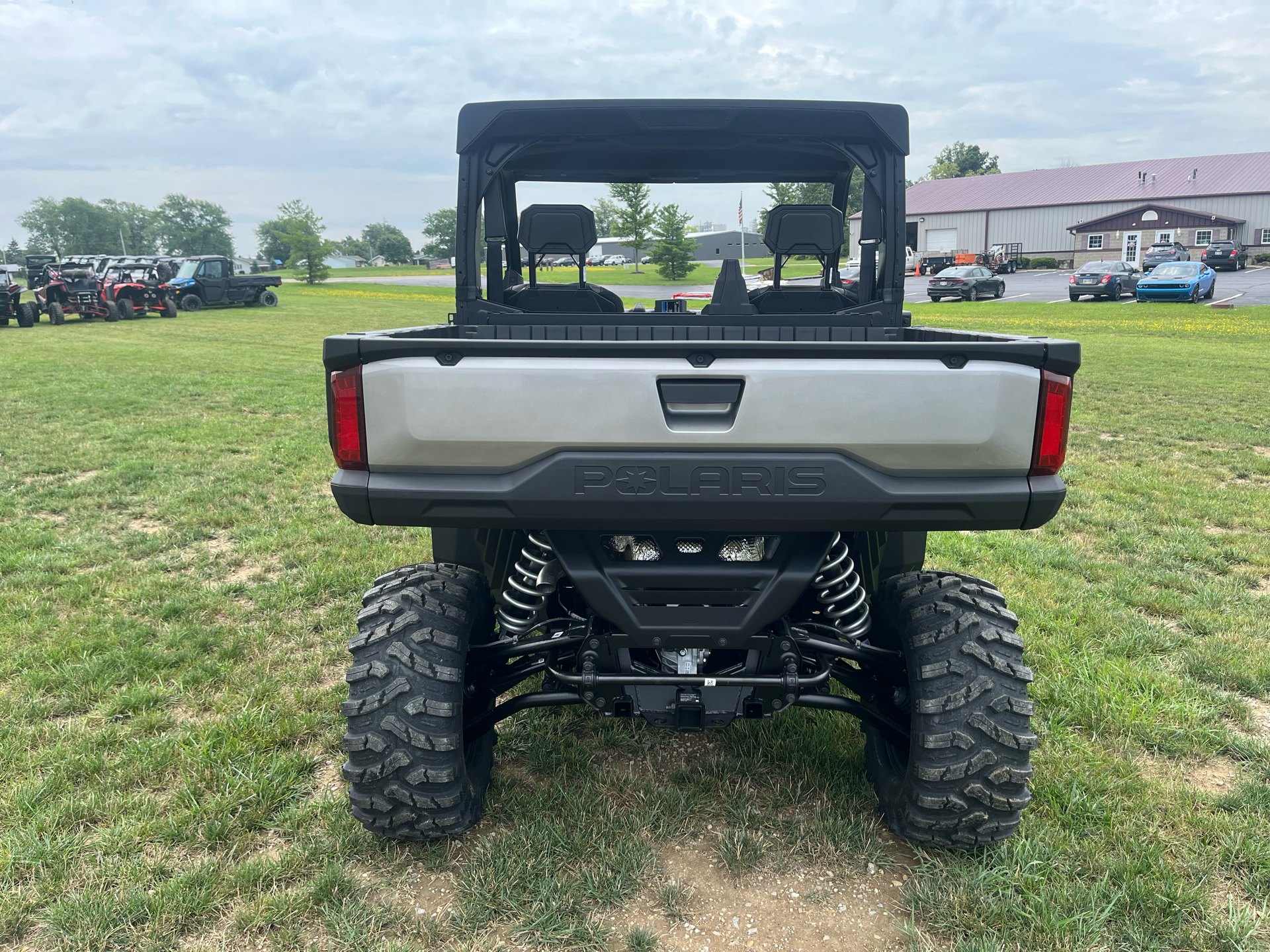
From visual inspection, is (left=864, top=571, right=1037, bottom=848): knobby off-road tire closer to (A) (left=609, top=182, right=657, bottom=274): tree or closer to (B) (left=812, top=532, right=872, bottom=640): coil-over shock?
(B) (left=812, top=532, right=872, bottom=640): coil-over shock

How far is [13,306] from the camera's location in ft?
77.3

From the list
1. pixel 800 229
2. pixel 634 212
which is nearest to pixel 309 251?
pixel 634 212

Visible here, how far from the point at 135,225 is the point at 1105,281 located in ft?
430

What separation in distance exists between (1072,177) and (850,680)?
225 feet

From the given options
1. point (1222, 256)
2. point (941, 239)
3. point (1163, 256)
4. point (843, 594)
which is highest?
point (941, 239)

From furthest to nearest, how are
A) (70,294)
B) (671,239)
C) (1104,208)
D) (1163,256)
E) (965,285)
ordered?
(1104,208) < (1163,256) < (965,285) < (70,294) < (671,239)

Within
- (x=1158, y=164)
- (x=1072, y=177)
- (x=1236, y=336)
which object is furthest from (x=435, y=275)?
(x=1236, y=336)

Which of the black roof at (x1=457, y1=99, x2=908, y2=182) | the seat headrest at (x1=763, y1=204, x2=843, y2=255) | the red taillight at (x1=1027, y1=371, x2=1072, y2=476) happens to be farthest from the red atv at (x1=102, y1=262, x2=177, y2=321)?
the red taillight at (x1=1027, y1=371, x2=1072, y2=476)

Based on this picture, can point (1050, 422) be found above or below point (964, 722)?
above

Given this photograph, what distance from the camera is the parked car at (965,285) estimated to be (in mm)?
32750

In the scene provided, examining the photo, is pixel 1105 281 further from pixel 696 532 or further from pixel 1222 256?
pixel 696 532

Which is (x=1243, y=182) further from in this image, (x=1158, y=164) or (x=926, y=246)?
(x=926, y=246)

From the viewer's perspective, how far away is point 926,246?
62.8 metres

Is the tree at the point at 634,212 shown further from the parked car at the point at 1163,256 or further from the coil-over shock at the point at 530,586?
the parked car at the point at 1163,256
